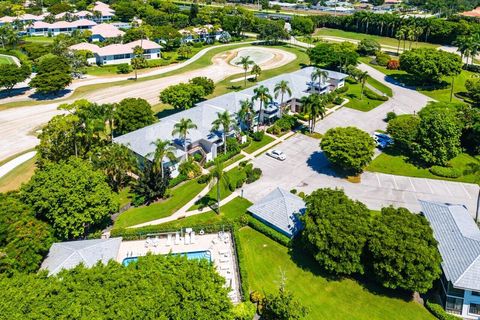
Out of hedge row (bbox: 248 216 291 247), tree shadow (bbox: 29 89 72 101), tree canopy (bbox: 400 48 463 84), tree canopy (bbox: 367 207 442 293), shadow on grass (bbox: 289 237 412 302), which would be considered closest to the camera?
tree canopy (bbox: 367 207 442 293)

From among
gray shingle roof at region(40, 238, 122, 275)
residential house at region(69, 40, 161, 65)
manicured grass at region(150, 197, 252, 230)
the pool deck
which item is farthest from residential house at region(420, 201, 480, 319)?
residential house at region(69, 40, 161, 65)

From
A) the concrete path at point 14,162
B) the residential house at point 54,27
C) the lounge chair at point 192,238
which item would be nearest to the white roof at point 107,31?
the residential house at point 54,27

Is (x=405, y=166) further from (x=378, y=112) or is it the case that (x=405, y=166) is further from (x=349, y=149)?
(x=378, y=112)

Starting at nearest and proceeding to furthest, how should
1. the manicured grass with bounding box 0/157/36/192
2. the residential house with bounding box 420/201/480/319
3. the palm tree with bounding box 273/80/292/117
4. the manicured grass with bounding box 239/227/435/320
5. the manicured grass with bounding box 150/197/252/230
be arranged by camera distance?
the residential house with bounding box 420/201/480/319
the manicured grass with bounding box 239/227/435/320
the manicured grass with bounding box 150/197/252/230
the manicured grass with bounding box 0/157/36/192
the palm tree with bounding box 273/80/292/117

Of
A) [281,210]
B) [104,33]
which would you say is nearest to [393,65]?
[281,210]

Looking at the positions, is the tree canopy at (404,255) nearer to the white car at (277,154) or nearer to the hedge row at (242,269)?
the hedge row at (242,269)

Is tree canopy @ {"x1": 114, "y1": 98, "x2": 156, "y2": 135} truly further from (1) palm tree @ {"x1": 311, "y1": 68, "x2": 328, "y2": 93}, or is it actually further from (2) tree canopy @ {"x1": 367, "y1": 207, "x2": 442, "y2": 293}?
(2) tree canopy @ {"x1": 367, "y1": 207, "x2": 442, "y2": 293}
